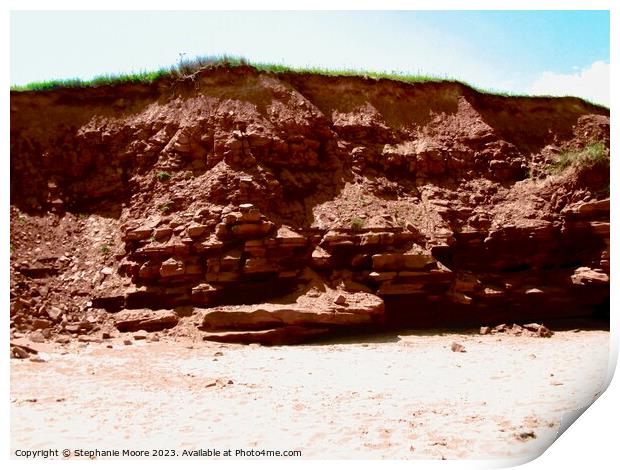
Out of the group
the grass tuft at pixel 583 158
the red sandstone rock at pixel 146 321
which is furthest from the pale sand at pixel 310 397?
the grass tuft at pixel 583 158

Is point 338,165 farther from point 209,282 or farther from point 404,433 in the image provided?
point 404,433

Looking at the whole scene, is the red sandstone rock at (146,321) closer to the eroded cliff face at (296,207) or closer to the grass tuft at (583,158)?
the eroded cliff face at (296,207)

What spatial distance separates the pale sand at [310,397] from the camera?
5.66 meters

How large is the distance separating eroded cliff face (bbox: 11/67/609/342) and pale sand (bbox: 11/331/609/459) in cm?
155

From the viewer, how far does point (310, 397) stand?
6.95m

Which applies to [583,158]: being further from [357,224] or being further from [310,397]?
[310,397]

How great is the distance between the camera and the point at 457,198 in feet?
43.2

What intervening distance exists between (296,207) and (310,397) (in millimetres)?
6006

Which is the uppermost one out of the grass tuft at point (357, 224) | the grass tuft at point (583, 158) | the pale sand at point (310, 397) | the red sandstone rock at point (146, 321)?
the grass tuft at point (583, 158)

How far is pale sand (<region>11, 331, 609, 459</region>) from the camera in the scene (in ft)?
18.6

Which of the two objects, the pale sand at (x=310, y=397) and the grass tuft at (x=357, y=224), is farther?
Result: the grass tuft at (x=357, y=224)

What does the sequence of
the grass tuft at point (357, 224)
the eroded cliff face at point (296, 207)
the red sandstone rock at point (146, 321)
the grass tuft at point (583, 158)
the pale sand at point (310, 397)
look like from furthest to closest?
the grass tuft at point (583, 158) → the grass tuft at point (357, 224) → the eroded cliff face at point (296, 207) → the red sandstone rock at point (146, 321) → the pale sand at point (310, 397)

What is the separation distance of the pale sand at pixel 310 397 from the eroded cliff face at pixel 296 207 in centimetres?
155

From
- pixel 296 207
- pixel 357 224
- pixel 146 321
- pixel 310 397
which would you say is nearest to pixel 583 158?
pixel 357 224
